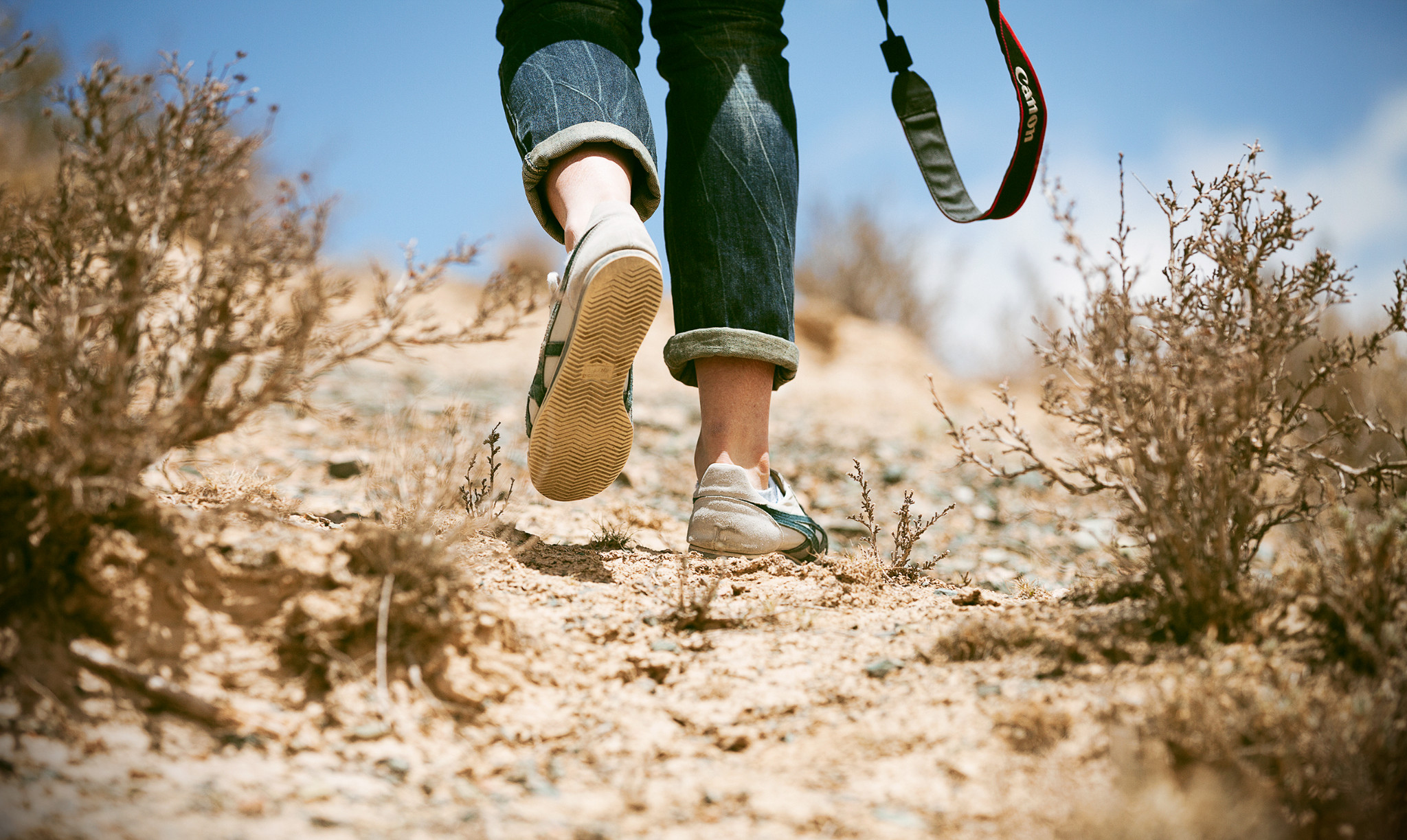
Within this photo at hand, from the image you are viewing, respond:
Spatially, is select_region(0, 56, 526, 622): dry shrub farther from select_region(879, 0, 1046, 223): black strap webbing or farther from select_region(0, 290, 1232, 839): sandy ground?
select_region(879, 0, 1046, 223): black strap webbing

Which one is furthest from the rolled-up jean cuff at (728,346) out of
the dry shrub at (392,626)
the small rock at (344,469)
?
the small rock at (344,469)

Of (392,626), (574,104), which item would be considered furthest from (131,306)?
(574,104)

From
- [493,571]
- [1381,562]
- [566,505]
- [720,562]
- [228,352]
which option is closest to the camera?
[1381,562]

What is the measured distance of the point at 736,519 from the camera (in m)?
1.99

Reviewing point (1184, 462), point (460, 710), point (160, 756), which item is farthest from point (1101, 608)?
point (160, 756)

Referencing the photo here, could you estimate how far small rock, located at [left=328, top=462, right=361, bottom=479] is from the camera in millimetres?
3523

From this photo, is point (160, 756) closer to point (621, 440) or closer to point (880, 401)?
point (621, 440)

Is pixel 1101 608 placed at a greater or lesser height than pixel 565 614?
greater

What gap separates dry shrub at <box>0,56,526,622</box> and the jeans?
23.4 inches

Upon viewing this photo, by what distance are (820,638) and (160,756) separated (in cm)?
107

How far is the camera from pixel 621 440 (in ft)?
6.59

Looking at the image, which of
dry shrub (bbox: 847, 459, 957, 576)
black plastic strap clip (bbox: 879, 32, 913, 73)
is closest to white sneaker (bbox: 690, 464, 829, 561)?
dry shrub (bbox: 847, 459, 957, 576)

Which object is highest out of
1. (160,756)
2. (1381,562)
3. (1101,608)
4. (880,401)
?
(880,401)

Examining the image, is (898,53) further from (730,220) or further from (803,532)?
(803,532)
